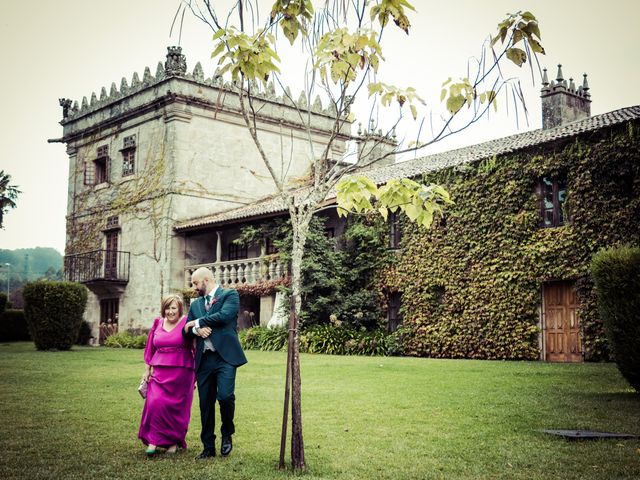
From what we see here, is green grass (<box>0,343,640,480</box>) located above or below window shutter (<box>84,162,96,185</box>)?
below

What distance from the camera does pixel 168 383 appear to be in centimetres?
654

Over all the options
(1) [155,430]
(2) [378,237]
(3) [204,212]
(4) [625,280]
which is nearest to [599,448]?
(4) [625,280]

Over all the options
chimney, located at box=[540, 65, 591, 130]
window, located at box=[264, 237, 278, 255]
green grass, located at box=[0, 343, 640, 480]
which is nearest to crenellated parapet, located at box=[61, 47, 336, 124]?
window, located at box=[264, 237, 278, 255]

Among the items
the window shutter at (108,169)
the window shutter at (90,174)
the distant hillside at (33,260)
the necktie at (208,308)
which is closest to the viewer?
the necktie at (208,308)

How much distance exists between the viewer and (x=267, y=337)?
22.0 m

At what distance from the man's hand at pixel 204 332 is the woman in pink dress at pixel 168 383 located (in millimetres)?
432

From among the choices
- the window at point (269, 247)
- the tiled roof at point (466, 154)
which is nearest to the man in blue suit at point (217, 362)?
the tiled roof at point (466, 154)

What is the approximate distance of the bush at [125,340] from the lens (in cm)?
2581

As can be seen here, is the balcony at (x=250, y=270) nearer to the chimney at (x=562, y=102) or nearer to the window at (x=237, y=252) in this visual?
the window at (x=237, y=252)

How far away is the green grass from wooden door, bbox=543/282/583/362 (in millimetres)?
3317

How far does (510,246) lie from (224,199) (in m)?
14.0

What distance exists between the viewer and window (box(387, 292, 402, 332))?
2153 cm

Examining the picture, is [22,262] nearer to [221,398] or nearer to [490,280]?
[490,280]

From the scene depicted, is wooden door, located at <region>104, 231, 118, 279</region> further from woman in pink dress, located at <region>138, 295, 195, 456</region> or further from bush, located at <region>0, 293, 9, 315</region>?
woman in pink dress, located at <region>138, 295, 195, 456</region>
